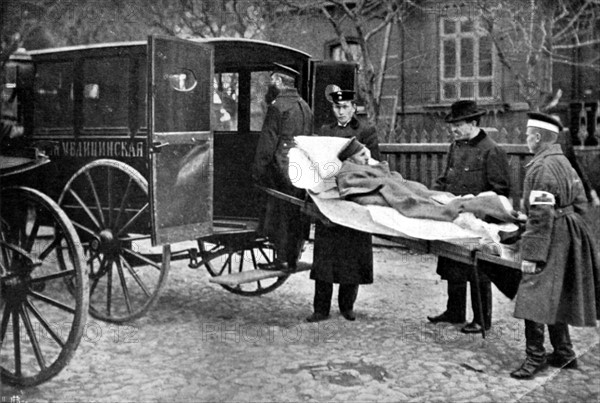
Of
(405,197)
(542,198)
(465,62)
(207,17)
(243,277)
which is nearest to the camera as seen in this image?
(542,198)

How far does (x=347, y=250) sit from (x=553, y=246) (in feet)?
5.39

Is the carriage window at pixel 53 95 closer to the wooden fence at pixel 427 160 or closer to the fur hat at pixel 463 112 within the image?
the fur hat at pixel 463 112

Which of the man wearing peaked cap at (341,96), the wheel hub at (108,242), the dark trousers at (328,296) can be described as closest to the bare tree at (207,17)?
the man wearing peaked cap at (341,96)

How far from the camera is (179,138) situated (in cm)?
455

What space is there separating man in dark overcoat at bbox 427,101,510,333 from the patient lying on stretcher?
69 cm

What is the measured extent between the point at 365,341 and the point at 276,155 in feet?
4.96

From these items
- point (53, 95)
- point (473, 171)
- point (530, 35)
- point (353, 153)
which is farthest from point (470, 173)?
point (530, 35)

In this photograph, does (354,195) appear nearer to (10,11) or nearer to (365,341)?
(365,341)

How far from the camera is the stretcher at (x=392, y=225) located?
3.83 metres

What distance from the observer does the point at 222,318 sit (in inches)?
213

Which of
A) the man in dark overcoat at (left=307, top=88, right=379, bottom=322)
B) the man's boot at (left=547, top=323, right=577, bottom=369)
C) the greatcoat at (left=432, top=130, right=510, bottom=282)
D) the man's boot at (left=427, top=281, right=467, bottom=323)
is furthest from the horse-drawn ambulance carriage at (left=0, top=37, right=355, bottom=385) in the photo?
the man's boot at (left=547, top=323, right=577, bottom=369)

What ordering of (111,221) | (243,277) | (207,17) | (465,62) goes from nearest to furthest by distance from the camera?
1. (243,277)
2. (111,221)
3. (207,17)
4. (465,62)

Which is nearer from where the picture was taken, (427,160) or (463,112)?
(463,112)

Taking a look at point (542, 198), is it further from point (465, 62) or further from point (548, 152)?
point (465, 62)
